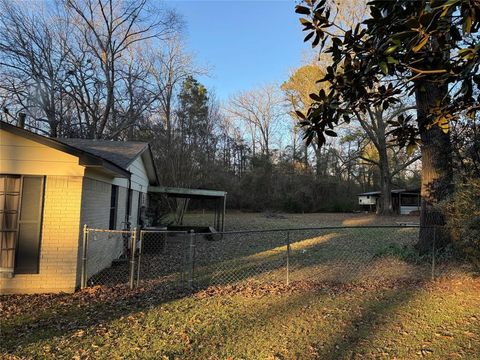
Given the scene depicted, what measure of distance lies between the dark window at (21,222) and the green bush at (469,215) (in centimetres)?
799

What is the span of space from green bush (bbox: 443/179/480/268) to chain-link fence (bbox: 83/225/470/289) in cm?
68

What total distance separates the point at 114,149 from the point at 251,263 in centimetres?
533

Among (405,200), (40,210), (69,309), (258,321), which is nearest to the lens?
(258,321)

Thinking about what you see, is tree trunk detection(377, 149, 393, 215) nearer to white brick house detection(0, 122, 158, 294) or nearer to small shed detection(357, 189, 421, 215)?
small shed detection(357, 189, 421, 215)

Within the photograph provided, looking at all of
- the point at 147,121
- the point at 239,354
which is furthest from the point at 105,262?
the point at 147,121

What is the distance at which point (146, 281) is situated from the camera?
7469 mm

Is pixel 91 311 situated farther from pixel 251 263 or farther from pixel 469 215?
pixel 469 215

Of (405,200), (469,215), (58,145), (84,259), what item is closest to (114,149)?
(58,145)

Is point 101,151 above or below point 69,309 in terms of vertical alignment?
above

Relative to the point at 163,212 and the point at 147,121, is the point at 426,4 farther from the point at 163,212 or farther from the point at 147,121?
the point at 147,121

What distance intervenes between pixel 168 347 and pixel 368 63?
11.9ft

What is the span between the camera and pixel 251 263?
9617 mm

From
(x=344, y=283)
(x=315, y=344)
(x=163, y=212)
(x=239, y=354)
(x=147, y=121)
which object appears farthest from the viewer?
(x=147, y=121)

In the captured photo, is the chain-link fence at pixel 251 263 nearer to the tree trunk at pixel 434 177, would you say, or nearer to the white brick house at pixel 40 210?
the tree trunk at pixel 434 177
